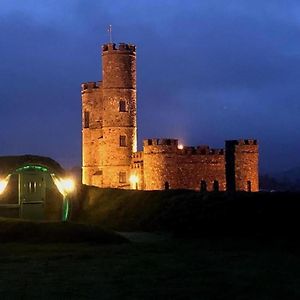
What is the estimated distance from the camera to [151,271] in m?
12.9

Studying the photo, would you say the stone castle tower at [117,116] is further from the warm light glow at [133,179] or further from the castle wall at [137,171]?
the castle wall at [137,171]

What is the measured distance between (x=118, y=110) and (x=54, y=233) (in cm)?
2849

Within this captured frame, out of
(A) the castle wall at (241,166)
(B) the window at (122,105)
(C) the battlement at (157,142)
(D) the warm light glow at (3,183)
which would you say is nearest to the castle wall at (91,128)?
(B) the window at (122,105)

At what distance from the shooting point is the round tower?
46281 millimetres

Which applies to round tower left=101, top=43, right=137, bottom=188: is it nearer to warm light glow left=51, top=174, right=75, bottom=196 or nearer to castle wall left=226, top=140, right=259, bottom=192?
castle wall left=226, top=140, right=259, bottom=192

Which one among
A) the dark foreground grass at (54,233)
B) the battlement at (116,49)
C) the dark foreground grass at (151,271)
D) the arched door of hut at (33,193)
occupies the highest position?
the battlement at (116,49)

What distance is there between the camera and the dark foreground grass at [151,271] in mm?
10872

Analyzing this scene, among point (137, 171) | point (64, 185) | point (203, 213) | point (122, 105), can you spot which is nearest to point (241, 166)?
point (137, 171)

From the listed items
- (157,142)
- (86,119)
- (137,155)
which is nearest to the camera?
(157,142)

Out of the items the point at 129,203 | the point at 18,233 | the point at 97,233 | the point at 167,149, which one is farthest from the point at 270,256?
the point at 167,149

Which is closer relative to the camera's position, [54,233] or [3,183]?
[54,233]

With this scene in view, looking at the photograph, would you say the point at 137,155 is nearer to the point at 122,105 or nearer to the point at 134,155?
the point at 134,155

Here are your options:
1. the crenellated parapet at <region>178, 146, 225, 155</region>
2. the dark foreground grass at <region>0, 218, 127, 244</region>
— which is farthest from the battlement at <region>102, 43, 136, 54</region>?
the dark foreground grass at <region>0, 218, 127, 244</region>

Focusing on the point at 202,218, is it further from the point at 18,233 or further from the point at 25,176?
the point at 25,176
